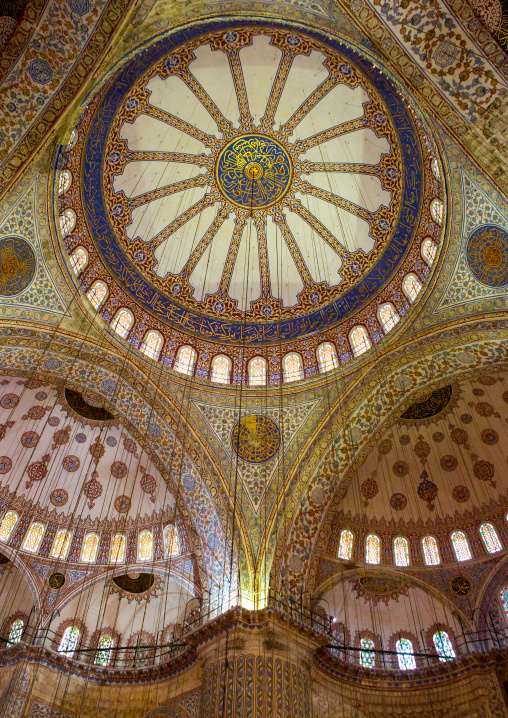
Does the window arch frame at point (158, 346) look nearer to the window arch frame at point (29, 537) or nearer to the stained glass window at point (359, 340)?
the stained glass window at point (359, 340)

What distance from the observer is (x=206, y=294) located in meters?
13.0

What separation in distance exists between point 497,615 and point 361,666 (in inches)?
117

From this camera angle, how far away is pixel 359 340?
11.9 metres

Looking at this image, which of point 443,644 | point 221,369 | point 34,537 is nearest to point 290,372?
point 221,369

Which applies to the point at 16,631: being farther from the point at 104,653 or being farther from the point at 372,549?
the point at 372,549

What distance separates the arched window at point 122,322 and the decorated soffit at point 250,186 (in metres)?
0.19

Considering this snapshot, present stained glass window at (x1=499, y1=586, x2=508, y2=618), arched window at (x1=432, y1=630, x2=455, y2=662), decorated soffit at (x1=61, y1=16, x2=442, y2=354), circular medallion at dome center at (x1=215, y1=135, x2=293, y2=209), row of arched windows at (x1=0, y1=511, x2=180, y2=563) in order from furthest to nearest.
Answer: row of arched windows at (x1=0, y1=511, x2=180, y2=563) < circular medallion at dome center at (x1=215, y1=135, x2=293, y2=209) < arched window at (x1=432, y1=630, x2=455, y2=662) < stained glass window at (x1=499, y1=586, x2=508, y2=618) < decorated soffit at (x1=61, y1=16, x2=442, y2=354)

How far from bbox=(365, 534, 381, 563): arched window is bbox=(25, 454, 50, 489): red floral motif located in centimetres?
743

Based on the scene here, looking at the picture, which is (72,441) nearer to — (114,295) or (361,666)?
(114,295)

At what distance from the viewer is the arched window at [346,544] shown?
39.9ft

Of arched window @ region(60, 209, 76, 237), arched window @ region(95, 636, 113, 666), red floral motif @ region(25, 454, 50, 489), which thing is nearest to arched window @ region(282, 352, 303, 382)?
arched window @ region(60, 209, 76, 237)

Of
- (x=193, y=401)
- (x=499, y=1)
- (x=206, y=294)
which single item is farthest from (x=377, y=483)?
(x=499, y=1)

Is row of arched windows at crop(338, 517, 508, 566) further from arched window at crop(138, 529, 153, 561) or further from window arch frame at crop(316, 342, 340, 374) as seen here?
arched window at crop(138, 529, 153, 561)

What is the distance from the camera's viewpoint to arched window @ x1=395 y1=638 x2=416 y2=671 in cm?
1150
